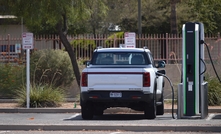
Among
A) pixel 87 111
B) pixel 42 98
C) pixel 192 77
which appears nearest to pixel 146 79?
pixel 192 77

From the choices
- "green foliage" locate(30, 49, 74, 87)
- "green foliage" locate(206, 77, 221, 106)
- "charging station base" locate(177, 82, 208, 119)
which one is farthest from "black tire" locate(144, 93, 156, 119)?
"green foliage" locate(30, 49, 74, 87)

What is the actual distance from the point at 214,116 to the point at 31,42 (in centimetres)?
670

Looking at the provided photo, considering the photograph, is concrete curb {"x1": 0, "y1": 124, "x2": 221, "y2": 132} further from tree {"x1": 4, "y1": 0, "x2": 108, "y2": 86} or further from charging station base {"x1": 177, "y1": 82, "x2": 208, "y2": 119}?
tree {"x1": 4, "y1": 0, "x2": 108, "y2": 86}

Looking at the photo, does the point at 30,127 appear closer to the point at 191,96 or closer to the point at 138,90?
the point at 138,90

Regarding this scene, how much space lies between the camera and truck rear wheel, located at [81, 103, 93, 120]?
48.3 ft

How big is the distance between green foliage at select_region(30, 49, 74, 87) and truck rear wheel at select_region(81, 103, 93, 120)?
6267 mm

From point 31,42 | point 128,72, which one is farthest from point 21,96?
point 128,72

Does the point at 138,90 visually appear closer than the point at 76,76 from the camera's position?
Yes

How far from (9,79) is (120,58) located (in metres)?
7.72

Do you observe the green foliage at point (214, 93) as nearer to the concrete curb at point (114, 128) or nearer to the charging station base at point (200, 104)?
the charging station base at point (200, 104)

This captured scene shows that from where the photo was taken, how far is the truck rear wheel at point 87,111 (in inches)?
580

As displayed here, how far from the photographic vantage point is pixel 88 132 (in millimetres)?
12352

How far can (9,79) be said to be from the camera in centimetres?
2161

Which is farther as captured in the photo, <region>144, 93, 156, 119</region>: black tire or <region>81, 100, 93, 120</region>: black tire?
<region>81, 100, 93, 120</region>: black tire
